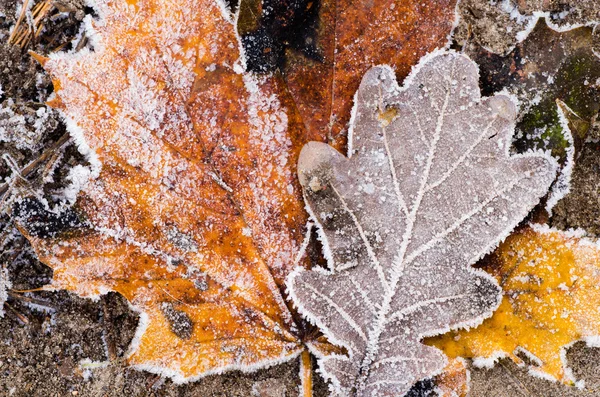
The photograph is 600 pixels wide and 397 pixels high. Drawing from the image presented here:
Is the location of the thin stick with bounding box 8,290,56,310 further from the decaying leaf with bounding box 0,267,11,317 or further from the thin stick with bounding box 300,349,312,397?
the thin stick with bounding box 300,349,312,397

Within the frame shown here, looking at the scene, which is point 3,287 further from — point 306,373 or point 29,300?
point 306,373

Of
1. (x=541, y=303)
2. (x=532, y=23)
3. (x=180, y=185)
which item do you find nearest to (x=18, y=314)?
(x=180, y=185)

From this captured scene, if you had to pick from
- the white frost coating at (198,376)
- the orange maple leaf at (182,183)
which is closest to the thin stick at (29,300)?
the orange maple leaf at (182,183)

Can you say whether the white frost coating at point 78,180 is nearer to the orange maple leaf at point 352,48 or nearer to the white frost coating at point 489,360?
the orange maple leaf at point 352,48

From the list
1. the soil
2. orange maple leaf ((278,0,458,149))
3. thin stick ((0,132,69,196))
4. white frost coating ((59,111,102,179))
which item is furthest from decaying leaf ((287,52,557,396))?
thin stick ((0,132,69,196))

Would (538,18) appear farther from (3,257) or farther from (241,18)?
(3,257)

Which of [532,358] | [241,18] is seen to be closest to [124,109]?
[241,18]
